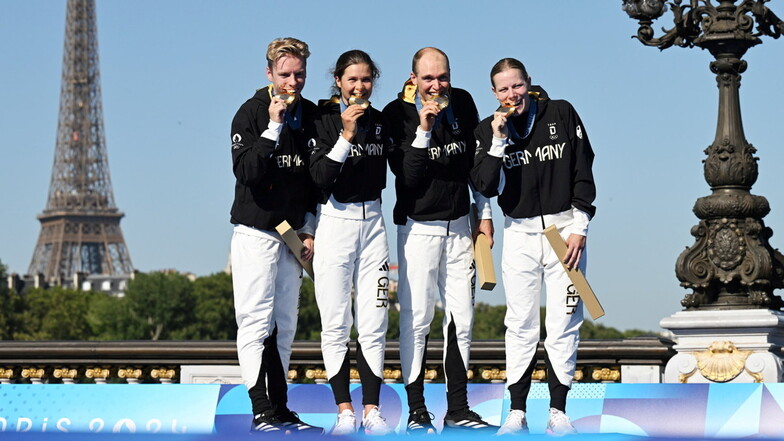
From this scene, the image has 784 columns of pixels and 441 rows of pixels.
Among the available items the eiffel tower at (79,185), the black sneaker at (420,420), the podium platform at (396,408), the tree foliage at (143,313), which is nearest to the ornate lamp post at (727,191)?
the podium platform at (396,408)

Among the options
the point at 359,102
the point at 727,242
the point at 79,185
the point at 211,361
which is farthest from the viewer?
the point at 79,185

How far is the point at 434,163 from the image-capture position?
31.2 feet

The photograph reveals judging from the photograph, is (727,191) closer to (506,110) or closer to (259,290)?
(506,110)

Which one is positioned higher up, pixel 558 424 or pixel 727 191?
pixel 727 191

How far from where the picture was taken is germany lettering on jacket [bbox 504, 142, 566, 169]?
930cm

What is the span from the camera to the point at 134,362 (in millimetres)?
13164

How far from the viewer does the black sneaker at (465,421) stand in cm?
912

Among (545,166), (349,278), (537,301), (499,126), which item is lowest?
(537,301)

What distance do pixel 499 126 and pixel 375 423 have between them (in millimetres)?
1863

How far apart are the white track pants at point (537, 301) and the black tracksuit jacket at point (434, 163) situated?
0.46m

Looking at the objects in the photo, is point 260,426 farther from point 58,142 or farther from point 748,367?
point 58,142

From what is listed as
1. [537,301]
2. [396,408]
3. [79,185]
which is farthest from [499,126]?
[79,185]

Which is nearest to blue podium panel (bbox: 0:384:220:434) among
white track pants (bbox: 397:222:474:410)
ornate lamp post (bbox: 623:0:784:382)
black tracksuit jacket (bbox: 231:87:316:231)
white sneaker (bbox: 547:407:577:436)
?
black tracksuit jacket (bbox: 231:87:316:231)

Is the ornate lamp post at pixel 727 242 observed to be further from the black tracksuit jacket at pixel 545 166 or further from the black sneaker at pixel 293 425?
the black sneaker at pixel 293 425
